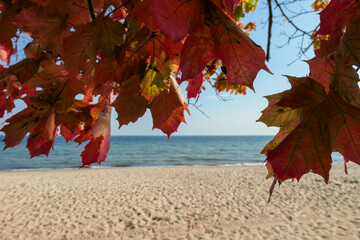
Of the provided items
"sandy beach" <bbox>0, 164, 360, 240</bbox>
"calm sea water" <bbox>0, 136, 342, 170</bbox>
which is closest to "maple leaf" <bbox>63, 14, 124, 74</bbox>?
"sandy beach" <bbox>0, 164, 360, 240</bbox>

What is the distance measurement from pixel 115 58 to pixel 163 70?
10cm

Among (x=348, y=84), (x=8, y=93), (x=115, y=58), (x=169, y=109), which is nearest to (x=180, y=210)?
(x=8, y=93)

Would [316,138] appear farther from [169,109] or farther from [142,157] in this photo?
[142,157]

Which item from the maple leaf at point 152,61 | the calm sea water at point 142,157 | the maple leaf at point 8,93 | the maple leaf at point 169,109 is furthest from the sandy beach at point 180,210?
the calm sea water at point 142,157

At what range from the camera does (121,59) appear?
492mm

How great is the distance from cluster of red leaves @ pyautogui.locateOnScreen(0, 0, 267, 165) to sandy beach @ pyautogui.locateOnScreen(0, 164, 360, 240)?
195 inches

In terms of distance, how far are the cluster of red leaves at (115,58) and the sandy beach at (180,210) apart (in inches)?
195

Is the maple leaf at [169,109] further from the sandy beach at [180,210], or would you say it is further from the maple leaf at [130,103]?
the sandy beach at [180,210]

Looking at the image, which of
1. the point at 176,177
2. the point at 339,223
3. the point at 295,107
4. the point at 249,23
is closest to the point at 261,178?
the point at 176,177

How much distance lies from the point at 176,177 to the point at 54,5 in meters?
11.0

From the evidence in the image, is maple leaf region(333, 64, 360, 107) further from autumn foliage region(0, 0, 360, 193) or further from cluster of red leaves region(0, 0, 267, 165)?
cluster of red leaves region(0, 0, 267, 165)

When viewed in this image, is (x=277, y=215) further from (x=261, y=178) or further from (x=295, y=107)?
(x=295, y=107)

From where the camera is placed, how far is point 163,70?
20.3 inches

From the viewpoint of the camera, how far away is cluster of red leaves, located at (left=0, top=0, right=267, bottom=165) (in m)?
0.38
